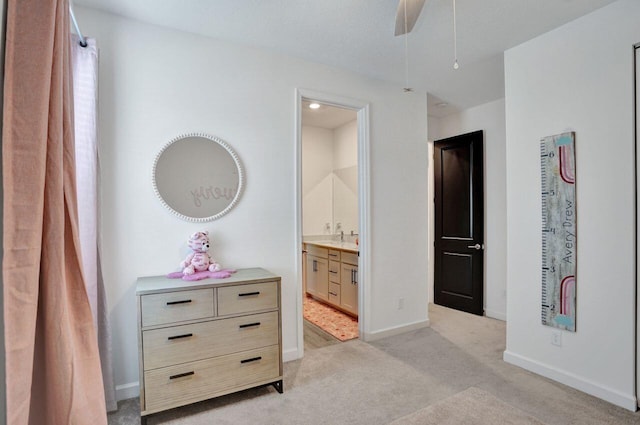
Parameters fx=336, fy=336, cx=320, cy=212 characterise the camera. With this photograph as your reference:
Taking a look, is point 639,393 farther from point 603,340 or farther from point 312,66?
point 312,66

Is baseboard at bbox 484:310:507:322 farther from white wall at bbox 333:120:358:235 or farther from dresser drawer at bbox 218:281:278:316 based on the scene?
dresser drawer at bbox 218:281:278:316

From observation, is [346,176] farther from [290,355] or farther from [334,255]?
[290,355]

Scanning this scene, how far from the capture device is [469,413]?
6.69 feet

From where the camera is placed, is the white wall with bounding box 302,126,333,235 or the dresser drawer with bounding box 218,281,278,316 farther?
the white wall with bounding box 302,126,333,235

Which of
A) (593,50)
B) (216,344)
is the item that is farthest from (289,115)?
(593,50)

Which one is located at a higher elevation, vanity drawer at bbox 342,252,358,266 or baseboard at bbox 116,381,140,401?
vanity drawer at bbox 342,252,358,266

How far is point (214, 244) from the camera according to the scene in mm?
2602

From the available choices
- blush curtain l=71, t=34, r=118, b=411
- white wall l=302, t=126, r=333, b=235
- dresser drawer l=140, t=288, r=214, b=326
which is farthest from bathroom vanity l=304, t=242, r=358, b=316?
blush curtain l=71, t=34, r=118, b=411

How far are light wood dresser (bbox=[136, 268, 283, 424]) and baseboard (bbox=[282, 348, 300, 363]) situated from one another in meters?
0.44

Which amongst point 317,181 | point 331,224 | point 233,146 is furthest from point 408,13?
point 331,224

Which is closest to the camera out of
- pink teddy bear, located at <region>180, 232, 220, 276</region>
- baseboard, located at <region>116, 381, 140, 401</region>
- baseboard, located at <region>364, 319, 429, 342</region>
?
baseboard, located at <region>116, 381, 140, 401</region>

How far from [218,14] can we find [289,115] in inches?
36.0

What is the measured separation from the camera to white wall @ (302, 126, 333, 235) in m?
5.23

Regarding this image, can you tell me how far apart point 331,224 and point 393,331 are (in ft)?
7.35
